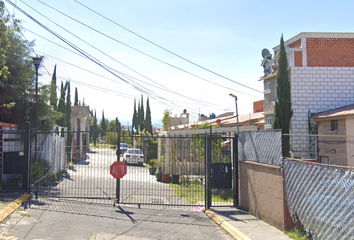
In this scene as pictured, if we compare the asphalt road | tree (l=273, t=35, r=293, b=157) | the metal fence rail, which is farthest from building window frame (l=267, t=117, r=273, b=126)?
the metal fence rail

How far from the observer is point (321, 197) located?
6.66 metres

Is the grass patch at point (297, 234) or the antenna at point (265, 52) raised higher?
the antenna at point (265, 52)

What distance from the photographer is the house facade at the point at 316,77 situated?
83.0ft

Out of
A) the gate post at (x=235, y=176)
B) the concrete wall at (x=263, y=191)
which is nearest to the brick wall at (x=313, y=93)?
the gate post at (x=235, y=176)

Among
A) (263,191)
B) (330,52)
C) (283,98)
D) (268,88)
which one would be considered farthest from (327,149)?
(263,191)

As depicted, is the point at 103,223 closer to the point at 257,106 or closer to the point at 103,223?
the point at 103,223

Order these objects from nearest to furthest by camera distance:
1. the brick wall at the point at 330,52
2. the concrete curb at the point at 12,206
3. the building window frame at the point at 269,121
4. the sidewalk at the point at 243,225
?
the sidewalk at the point at 243,225 < the concrete curb at the point at 12,206 < the brick wall at the point at 330,52 < the building window frame at the point at 269,121

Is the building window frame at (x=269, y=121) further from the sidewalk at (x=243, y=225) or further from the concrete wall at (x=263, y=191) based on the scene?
the sidewalk at (x=243, y=225)

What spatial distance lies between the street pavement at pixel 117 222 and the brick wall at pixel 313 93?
A: 16.5 metres

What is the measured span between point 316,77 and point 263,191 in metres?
18.9

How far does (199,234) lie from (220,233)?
0.57m

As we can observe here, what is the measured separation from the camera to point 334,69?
25844 mm

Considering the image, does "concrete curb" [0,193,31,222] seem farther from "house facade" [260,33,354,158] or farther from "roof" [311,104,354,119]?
"house facade" [260,33,354,158]

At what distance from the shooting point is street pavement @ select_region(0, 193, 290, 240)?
295 inches
